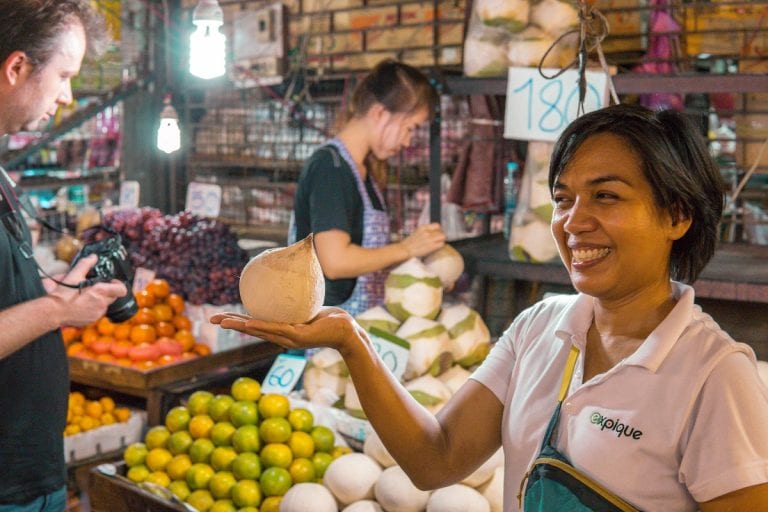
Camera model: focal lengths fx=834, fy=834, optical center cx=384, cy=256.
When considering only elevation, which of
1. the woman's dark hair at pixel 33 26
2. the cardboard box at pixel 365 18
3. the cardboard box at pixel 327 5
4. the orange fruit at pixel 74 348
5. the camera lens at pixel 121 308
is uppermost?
the cardboard box at pixel 327 5

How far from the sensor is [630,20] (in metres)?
3.16

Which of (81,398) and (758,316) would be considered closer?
(758,316)

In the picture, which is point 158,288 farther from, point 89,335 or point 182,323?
point 89,335

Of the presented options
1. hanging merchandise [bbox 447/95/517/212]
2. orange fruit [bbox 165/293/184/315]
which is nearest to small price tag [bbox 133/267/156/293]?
orange fruit [bbox 165/293/184/315]

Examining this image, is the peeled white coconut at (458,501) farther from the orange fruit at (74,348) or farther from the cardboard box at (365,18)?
the cardboard box at (365,18)

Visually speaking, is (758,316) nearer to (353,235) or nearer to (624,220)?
(353,235)

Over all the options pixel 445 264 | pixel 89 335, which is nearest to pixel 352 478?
pixel 445 264

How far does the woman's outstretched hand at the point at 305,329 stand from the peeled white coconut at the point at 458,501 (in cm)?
91

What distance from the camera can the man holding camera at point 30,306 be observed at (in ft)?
6.84

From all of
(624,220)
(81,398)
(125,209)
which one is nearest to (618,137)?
(624,220)

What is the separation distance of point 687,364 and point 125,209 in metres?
3.86

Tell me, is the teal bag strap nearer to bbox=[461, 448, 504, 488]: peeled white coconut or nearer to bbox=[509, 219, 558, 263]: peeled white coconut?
bbox=[461, 448, 504, 488]: peeled white coconut

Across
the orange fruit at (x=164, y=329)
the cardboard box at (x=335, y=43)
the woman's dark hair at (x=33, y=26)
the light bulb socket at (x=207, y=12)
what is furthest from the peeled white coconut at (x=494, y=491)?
the cardboard box at (x=335, y=43)

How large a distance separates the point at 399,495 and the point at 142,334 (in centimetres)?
190
